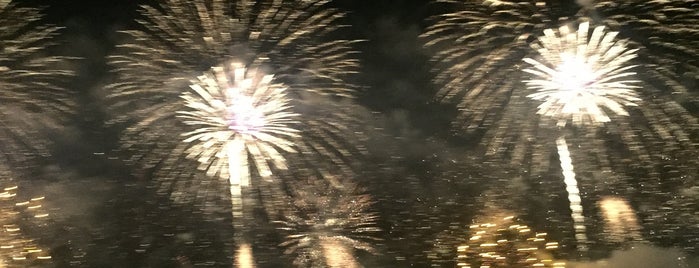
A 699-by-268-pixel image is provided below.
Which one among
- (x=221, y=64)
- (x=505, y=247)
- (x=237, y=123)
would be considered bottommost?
(x=505, y=247)

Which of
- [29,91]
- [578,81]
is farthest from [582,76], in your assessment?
[29,91]

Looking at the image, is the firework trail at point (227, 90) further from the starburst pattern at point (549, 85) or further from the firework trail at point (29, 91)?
the starburst pattern at point (549, 85)

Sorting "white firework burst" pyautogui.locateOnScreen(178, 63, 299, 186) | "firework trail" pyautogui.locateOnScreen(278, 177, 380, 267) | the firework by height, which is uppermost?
"white firework burst" pyautogui.locateOnScreen(178, 63, 299, 186)

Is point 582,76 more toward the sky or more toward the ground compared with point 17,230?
more toward the sky

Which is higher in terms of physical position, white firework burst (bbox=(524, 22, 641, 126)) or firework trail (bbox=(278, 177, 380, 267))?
white firework burst (bbox=(524, 22, 641, 126))

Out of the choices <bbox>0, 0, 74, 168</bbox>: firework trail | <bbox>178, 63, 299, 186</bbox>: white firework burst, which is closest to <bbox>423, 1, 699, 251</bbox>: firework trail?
<bbox>178, 63, 299, 186</bbox>: white firework burst

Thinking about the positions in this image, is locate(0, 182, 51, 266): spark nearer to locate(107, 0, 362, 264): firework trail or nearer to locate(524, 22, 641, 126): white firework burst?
locate(107, 0, 362, 264): firework trail

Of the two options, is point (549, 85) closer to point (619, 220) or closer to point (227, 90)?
point (619, 220)

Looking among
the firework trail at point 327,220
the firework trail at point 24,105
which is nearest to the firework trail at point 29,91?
the firework trail at point 24,105

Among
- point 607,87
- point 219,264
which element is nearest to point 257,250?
point 219,264
